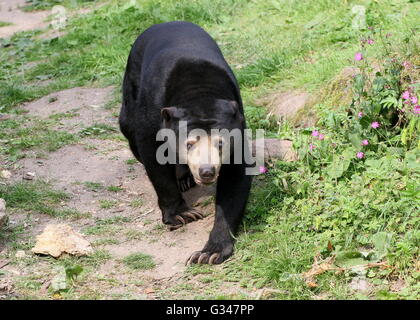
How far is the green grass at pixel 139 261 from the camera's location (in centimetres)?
473

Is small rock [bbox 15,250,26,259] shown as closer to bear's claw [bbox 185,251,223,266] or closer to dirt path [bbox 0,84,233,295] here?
dirt path [bbox 0,84,233,295]

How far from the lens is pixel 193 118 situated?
4.85m

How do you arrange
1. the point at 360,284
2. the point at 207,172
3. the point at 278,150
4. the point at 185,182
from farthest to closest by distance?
the point at 185,182, the point at 278,150, the point at 207,172, the point at 360,284

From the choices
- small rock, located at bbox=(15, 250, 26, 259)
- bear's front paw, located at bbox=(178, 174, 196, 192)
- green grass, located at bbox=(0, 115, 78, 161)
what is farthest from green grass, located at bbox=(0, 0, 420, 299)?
small rock, located at bbox=(15, 250, 26, 259)

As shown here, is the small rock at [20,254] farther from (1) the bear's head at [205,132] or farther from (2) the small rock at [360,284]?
(2) the small rock at [360,284]

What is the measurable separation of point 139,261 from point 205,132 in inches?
36.0

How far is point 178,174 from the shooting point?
6.04 meters

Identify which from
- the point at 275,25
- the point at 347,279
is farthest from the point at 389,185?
the point at 275,25

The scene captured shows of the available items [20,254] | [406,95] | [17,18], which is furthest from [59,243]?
[17,18]

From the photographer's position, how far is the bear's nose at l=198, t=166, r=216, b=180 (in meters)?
4.69

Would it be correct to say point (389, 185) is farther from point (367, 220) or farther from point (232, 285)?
point (232, 285)

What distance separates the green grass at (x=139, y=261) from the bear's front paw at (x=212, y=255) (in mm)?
243

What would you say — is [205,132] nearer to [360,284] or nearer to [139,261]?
[139,261]
